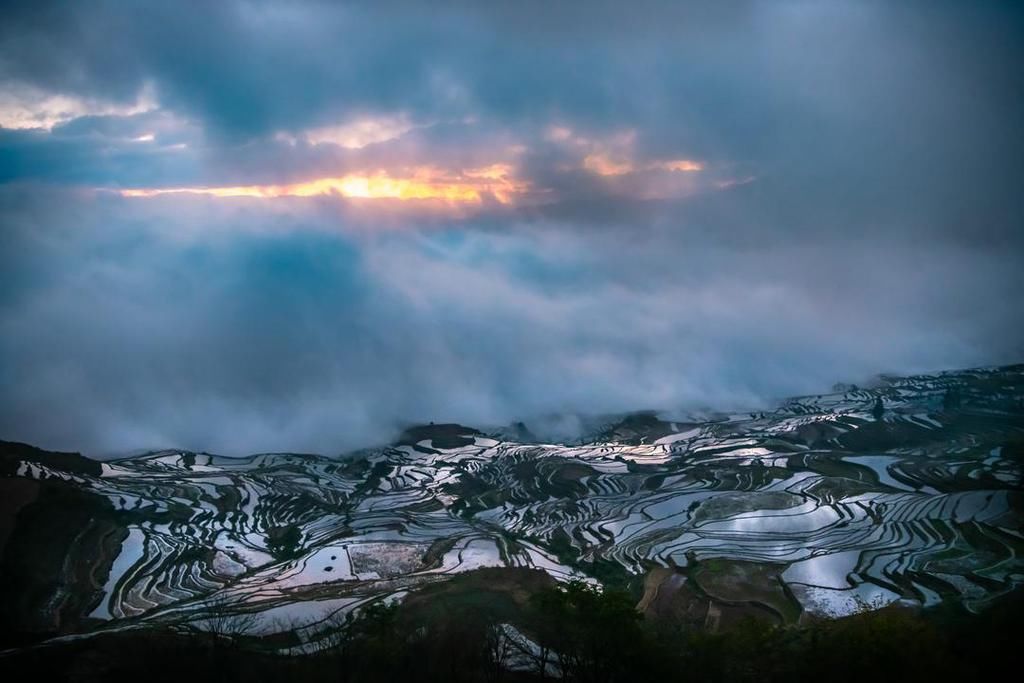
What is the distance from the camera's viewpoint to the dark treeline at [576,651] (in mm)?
20844

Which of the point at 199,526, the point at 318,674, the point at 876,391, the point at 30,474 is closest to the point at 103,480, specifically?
the point at 30,474

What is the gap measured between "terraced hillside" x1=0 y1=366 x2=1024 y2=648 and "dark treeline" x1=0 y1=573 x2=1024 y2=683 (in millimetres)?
3824

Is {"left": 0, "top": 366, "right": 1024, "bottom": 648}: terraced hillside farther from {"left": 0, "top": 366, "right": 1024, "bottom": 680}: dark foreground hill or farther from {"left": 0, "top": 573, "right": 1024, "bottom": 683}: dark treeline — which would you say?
{"left": 0, "top": 573, "right": 1024, "bottom": 683}: dark treeline

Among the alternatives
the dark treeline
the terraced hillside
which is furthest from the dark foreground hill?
the dark treeline

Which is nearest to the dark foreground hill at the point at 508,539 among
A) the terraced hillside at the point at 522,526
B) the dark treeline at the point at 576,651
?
the terraced hillside at the point at 522,526

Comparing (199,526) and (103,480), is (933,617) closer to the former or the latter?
(199,526)

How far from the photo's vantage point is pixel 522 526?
47625 millimetres

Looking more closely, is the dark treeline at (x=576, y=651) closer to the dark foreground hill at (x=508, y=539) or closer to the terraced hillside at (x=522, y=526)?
the dark foreground hill at (x=508, y=539)

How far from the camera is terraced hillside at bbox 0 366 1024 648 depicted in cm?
3419

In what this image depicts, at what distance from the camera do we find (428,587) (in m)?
35.9

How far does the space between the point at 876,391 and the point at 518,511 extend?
70.8 meters

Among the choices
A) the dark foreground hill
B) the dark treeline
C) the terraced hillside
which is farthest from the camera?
the terraced hillside

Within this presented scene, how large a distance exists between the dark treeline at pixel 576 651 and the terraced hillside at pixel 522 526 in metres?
3.82

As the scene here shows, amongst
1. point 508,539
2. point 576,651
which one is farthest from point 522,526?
point 576,651
